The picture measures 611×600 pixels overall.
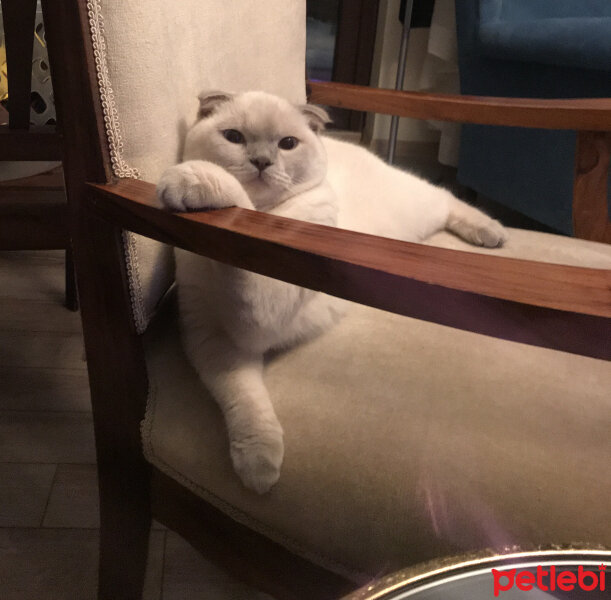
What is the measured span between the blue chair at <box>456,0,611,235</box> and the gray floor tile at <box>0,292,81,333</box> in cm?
159

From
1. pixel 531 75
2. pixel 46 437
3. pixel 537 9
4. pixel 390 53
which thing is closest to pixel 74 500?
pixel 46 437

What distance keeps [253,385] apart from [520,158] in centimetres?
168

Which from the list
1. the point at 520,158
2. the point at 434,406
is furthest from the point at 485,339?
the point at 520,158

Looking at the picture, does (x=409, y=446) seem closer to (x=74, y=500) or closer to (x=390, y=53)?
(x=74, y=500)

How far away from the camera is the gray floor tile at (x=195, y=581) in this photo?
101 centimetres

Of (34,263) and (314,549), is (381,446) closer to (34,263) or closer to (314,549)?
(314,549)

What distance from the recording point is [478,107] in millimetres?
1121

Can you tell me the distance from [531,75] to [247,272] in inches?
62.2

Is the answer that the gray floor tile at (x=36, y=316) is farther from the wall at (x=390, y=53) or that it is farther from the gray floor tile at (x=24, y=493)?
the wall at (x=390, y=53)

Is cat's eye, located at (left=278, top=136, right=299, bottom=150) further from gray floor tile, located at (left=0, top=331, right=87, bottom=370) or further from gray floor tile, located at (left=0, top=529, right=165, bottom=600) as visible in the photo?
gray floor tile, located at (left=0, top=331, right=87, bottom=370)

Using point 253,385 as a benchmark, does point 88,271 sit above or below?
above

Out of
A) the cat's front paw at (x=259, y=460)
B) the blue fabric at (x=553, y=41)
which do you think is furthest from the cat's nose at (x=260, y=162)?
the blue fabric at (x=553, y=41)

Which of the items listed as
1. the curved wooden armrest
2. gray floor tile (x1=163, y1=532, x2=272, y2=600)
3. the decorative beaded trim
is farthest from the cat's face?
gray floor tile (x1=163, y1=532, x2=272, y2=600)

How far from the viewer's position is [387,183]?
3.92 feet
